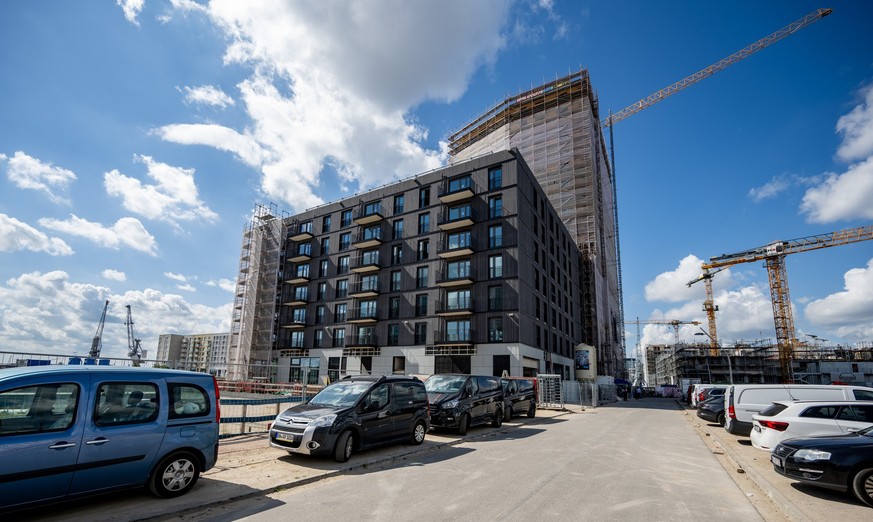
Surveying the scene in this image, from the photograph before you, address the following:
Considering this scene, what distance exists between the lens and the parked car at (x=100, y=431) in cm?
508

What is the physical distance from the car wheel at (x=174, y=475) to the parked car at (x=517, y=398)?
12.7 m

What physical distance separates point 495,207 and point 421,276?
358 inches

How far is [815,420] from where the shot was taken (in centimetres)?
927

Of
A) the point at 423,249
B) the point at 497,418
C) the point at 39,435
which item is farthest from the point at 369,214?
the point at 39,435

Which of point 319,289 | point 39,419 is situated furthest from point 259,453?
point 319,289

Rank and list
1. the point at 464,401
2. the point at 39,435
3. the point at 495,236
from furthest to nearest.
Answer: the point at 495,236 < the point at 464,401 < the point at 39,435

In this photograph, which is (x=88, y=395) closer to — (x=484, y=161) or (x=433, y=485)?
(x=433, y=485)

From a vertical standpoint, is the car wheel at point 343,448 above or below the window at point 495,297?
below

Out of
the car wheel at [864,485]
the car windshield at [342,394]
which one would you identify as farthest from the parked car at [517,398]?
the car wheel at [864,485]

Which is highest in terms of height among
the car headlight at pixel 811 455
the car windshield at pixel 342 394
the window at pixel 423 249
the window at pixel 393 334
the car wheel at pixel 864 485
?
the window at pixel 423 249

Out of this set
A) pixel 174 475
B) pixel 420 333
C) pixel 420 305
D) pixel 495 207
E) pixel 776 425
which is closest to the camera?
pixel 174 475

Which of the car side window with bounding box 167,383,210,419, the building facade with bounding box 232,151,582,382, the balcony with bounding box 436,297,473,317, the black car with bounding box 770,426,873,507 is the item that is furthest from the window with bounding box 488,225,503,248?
the car side window with bounding box 167,383,210,419

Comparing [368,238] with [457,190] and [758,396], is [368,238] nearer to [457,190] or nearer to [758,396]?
[457,190]

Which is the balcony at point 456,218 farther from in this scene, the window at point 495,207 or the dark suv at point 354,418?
the dark suv at point 354,418
